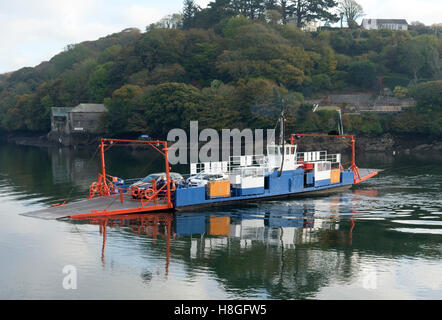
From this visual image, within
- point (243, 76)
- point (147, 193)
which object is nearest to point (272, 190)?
point (147, 193)

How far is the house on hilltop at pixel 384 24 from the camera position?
15112 centimetres

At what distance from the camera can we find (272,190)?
118 feet

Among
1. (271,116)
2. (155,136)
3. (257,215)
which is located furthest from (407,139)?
(257,215)

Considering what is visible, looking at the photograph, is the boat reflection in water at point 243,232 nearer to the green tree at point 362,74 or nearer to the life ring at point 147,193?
the life ring at point 147,193

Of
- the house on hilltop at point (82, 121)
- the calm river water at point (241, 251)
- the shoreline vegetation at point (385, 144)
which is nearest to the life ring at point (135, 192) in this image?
the calm river water at point (241, 251)

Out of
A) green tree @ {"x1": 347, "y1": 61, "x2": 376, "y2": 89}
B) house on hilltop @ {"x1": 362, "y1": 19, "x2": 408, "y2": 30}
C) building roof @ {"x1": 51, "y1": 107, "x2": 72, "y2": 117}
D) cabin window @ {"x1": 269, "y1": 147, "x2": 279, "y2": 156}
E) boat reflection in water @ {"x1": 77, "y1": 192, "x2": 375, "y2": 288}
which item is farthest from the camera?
house on hilltop @ {"x1": 362, "y1": 19, "x2": 408, "y2": 30}

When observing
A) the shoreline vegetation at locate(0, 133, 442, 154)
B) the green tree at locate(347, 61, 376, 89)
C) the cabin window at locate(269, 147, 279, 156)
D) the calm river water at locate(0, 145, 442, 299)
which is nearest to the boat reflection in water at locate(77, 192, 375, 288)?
the calm river water at locate(0, 145, 442, 299)

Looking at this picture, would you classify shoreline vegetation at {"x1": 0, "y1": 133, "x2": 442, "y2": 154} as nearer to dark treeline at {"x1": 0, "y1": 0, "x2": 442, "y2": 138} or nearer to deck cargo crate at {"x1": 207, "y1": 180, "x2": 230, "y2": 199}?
dark treeline at {"x1": 0, "y1": 0, "x2": 442, "y2": 138}

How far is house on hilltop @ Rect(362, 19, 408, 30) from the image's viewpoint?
15112 cm

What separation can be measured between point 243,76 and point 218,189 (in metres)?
64.8

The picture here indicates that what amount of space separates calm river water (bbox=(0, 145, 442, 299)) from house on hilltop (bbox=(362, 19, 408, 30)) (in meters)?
125

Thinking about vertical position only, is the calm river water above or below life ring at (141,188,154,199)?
below

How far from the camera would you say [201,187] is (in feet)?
108
